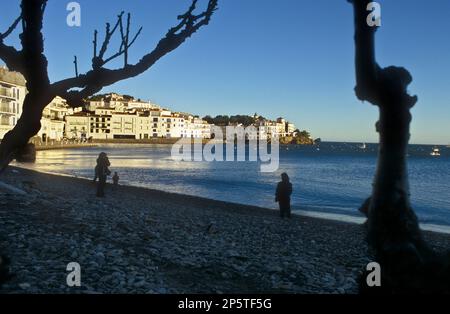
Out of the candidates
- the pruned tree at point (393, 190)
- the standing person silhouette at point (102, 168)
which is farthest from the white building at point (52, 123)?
the pruned tree at point (393, 190)

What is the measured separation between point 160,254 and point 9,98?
102 m

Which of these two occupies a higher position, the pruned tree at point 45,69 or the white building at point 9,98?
the white building at point 9,98

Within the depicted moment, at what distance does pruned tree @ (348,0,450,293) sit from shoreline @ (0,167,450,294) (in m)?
4.32

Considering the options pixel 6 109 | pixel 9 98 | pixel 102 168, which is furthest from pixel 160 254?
pixel 9 98

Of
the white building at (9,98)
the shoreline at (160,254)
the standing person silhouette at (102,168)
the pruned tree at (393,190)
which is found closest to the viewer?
the pruned tree at (393,190)

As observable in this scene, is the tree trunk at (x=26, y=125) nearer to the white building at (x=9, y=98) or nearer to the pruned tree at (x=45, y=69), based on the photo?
the pruned tree at (x=45, y=69)

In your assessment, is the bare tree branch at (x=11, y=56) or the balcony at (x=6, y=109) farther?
the balcony at (x=6, y=109)

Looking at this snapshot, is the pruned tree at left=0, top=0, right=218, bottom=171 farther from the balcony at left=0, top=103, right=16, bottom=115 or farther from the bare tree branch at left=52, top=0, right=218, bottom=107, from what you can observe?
the balcony at left=0, top=103, right=16, bottom=115

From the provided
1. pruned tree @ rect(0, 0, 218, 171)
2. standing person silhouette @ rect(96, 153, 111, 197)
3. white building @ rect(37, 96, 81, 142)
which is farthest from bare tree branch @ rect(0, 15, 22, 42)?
white building @ rect(37, 96, 81, 142)

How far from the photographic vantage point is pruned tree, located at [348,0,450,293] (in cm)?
367

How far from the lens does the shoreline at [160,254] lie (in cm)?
780

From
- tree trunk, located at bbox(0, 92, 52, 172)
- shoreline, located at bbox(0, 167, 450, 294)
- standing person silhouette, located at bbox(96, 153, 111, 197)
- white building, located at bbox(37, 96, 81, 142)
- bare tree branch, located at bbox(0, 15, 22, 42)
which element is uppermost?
white building, located at bbox(37, 96, 81, 142)

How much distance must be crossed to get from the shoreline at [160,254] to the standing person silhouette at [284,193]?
3548mm

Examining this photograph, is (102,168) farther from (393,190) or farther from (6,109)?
(6,109)
